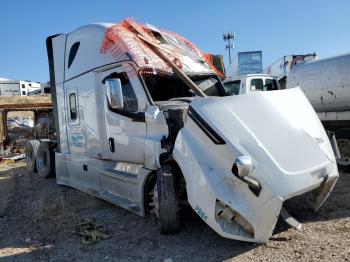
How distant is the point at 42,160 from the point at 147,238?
19.3 ft

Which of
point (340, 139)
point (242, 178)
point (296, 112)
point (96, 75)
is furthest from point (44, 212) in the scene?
point (340, 139)

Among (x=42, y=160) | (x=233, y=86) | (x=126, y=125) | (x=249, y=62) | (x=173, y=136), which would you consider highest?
(x=249, y=62)

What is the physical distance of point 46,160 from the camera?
32.0ft

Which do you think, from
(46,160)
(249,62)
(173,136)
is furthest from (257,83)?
(249,62)

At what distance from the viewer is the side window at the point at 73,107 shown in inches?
292

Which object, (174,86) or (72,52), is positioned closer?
(174,86)

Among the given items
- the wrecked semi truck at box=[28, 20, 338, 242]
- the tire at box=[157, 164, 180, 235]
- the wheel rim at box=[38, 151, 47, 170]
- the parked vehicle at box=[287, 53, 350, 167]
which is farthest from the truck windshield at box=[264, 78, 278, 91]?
the tire at box=[157, 164, 180, 235]

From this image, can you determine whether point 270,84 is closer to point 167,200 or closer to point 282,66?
point 282,66

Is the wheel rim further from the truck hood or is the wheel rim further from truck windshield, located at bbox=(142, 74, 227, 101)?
the truck hood

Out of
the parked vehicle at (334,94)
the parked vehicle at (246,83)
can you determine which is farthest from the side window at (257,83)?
the parked vehicle at (334,94)

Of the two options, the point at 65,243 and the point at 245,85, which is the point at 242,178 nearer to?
the point at 65,243

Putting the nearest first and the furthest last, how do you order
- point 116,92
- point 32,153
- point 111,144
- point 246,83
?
point 116,92, point 111,144, point 32,153, point 246,83

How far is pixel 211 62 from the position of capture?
→ 7.41 m

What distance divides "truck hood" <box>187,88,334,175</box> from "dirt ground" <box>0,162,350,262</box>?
0.89m
